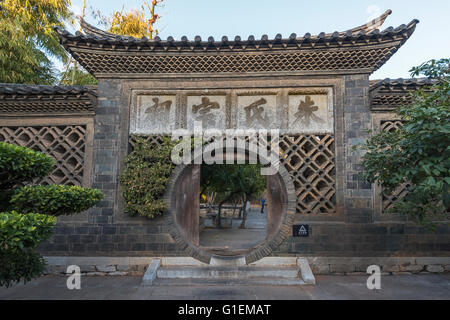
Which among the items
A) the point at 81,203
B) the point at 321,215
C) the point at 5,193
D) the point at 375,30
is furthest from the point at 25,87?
the point at 375,30

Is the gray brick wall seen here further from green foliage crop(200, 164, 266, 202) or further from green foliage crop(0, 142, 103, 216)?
green foliage crop(200, 164, 266, 202)

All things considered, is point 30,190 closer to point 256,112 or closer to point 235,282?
point 235,282

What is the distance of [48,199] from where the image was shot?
3.16 meters

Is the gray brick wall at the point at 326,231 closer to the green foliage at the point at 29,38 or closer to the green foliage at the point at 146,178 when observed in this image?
the green foliage at the point at 146,178

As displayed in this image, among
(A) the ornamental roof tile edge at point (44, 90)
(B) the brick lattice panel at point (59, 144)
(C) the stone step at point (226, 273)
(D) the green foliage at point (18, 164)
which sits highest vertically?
(A) the ornamental roof tile edge at point (44, 90)

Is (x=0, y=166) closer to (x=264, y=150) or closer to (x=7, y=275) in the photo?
(x=7, y=275)

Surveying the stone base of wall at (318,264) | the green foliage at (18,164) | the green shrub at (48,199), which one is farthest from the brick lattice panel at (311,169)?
the green foliage at (18,164)

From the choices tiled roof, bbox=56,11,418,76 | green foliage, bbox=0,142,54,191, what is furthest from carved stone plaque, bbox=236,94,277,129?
green foliage, bbox=0,142,54,191

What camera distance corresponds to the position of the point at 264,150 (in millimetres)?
5664

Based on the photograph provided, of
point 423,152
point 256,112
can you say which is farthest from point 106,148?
point 423,152

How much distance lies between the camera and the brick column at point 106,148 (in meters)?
5.59

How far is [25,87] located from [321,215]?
6.74 m

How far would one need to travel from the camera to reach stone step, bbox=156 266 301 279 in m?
5.11

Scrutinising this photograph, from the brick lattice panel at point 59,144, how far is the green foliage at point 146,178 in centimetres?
118
